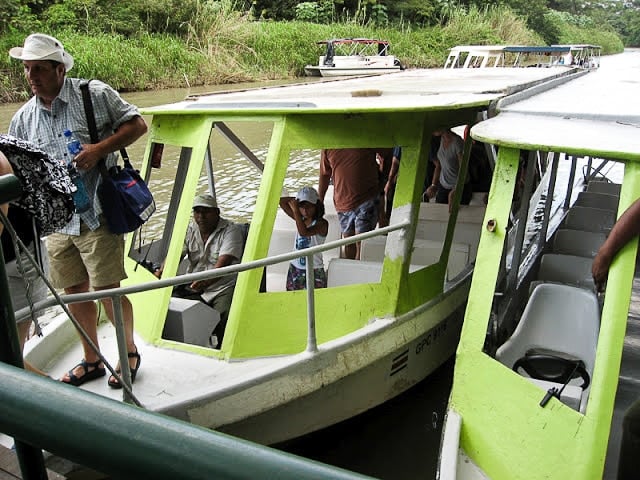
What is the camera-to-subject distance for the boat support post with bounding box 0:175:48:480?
835 millimetres

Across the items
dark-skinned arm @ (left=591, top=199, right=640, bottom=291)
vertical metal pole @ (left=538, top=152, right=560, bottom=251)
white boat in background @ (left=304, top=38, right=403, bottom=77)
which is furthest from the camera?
white boat in background @ (left=304, top=38, right=403, bottom=77)

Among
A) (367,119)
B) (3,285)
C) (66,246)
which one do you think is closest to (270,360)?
(66,246)

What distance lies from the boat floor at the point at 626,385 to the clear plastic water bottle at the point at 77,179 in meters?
2.94

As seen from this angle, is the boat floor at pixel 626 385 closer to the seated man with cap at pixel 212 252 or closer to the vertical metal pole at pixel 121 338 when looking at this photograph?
the vertical metal pole at pixel 121 338

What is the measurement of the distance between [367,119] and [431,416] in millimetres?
2422

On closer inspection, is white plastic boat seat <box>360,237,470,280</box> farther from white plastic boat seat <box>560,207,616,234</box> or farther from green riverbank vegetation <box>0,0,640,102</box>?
green riverbank vegetation <box>0,0,640,102</box>

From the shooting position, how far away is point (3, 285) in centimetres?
91

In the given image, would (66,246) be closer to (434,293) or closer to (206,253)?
(206,253)

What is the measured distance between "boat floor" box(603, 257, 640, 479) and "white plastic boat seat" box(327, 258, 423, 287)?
59.3 inches

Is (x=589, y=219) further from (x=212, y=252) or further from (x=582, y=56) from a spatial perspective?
(x=582, y=56)

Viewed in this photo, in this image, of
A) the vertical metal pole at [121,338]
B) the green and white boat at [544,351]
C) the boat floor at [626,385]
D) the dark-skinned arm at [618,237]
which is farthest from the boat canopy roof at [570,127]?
the vertical metal pole at [121,338]

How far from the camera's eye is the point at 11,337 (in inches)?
37.4

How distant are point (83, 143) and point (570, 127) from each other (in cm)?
263

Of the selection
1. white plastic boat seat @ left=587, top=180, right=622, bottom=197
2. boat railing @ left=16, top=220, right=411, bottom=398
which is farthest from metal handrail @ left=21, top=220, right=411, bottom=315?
white plastic boat seat @ left=587, top=180, right=622, bottom=197
